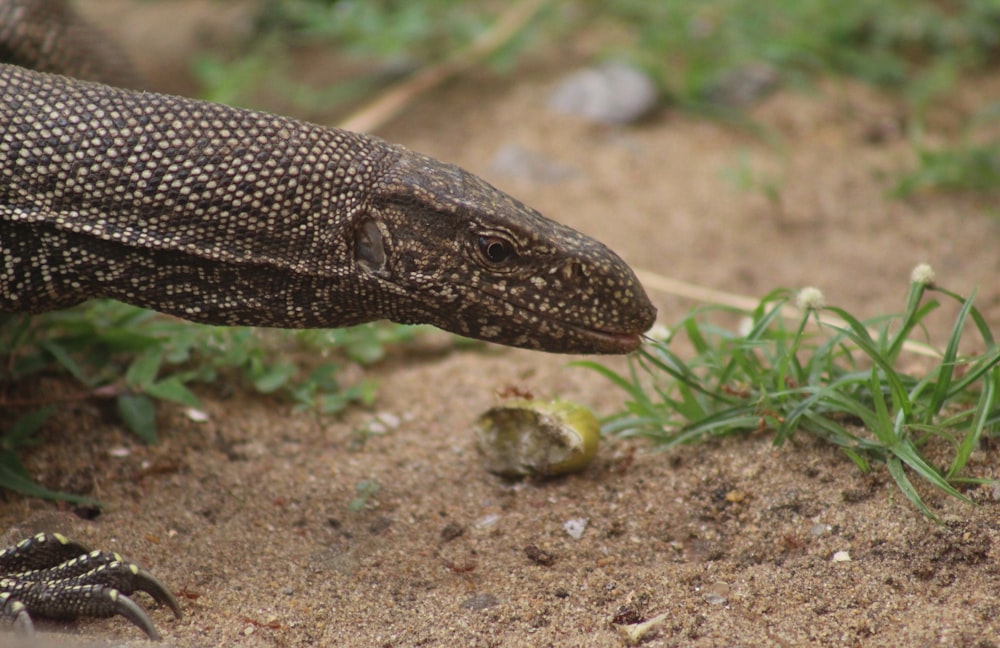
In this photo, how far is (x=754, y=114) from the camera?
7.24 metres

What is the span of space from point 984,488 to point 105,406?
3245mm

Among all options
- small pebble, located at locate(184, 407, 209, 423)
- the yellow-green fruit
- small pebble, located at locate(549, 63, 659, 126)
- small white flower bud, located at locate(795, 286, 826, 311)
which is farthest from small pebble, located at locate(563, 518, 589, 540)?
small pebble, located at locate(549, 63, 659, 126)

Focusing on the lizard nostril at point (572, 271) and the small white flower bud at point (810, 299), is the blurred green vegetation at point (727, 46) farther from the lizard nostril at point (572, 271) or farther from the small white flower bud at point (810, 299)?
the lizard nostril at point (572, 271)

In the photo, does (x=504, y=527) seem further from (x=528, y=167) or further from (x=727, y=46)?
(x=727, y=46)

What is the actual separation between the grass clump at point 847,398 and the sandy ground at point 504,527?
89 millimetres

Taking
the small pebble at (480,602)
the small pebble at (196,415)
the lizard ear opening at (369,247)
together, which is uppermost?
the lizard ear opening at (369,247)

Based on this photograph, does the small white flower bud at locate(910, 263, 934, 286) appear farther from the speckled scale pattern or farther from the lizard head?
the speckled scale pattern

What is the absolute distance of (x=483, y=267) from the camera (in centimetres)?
331

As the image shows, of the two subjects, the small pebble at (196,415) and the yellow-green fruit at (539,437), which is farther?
the small pebble at (196,415)

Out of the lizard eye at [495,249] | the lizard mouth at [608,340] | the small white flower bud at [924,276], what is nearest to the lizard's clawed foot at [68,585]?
the lizard eye at [495,249]

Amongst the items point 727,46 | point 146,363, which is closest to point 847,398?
point 146,363

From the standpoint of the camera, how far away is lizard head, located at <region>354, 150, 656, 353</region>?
10.8 ft

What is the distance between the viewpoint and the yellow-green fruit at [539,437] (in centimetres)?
374

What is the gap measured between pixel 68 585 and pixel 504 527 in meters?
1.40
